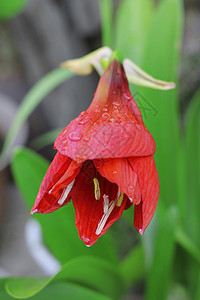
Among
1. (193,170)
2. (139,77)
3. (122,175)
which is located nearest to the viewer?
(122,175)

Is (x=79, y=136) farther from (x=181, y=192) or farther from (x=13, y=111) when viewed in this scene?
(x=13, y=111)

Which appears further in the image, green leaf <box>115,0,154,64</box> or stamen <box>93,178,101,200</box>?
green leaf <box>115,0,154,64</box>

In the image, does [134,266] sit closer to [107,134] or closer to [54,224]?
[54,224]

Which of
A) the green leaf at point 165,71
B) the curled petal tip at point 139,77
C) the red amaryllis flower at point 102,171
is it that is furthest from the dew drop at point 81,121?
the green leaf at point 165,71

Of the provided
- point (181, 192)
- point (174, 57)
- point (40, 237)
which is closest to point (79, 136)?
point (174, 57)

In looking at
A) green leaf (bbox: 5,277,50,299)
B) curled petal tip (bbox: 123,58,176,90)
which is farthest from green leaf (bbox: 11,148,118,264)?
curled petal tip (bbox: 123,58,176,90)

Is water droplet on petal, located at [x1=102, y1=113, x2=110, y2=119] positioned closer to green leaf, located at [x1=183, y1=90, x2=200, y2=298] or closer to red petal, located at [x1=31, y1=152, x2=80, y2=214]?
red petal, located at [x1=31, y1=152, x2=80, y2=214]

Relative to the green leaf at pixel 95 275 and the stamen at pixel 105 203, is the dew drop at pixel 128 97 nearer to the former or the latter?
the stamen at pixel 105 203

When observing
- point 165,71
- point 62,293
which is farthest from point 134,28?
point 62,293
